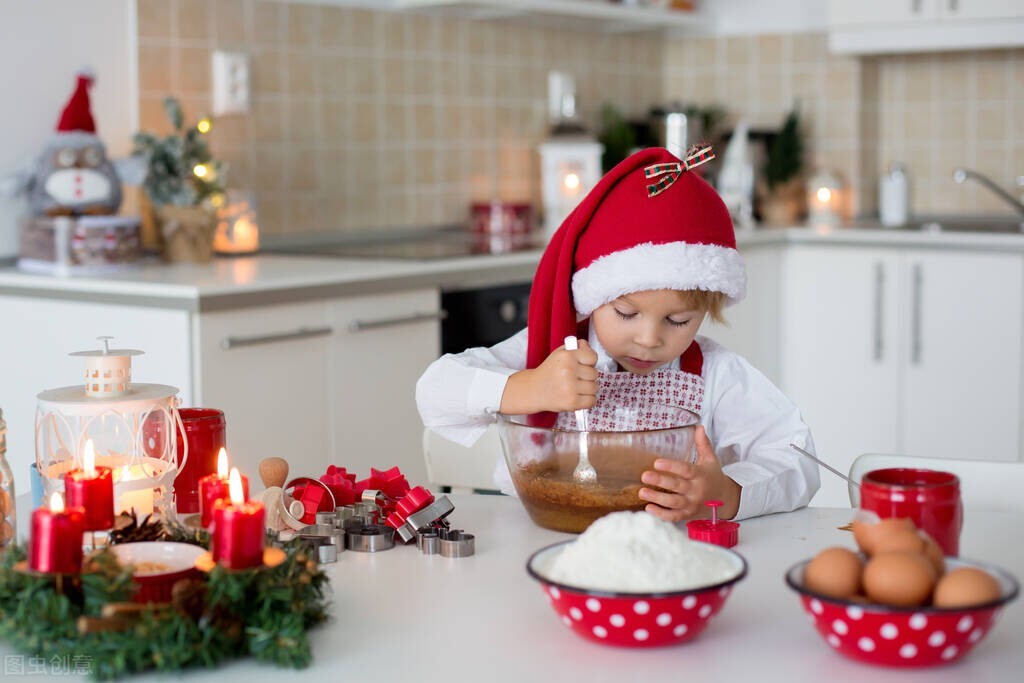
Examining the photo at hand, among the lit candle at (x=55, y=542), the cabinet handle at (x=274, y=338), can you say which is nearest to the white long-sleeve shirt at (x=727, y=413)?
the lit candle at (x=55, y=542)

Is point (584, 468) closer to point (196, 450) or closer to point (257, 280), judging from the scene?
point (196, 450)

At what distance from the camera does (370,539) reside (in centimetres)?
123

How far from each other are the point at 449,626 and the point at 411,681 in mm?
113

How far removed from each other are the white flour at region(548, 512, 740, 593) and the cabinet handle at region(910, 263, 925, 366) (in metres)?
2.86

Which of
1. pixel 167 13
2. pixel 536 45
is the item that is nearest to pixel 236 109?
pixel 167 13

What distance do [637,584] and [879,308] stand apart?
298 centimetres

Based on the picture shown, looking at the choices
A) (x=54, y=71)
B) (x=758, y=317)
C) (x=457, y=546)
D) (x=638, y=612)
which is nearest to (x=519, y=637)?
(x=638, y=612)

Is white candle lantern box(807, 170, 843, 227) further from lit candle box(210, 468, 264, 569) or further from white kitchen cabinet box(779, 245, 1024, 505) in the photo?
lit candle box(210, 468, 264, 569)

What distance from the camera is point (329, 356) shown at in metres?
2.59

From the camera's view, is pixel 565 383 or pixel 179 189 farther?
pixel 179 189

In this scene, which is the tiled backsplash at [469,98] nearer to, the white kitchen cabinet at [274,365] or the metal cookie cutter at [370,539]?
the white kitchen cabinet at [274,365]

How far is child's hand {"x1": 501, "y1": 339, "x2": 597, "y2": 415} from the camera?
4.52 ft

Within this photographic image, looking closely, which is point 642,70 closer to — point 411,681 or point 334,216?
point 334,216

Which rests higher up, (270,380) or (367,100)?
(367,100)
